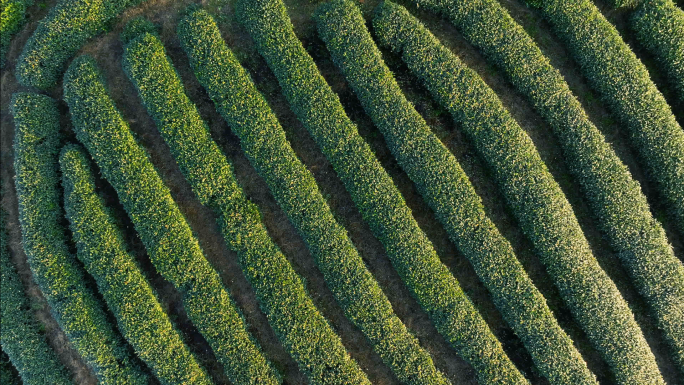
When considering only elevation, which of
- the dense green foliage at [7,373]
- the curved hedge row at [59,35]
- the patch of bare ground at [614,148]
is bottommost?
the patch of bare ground at [614,148]

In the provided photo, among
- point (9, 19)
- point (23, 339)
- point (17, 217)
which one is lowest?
point (23, 339)

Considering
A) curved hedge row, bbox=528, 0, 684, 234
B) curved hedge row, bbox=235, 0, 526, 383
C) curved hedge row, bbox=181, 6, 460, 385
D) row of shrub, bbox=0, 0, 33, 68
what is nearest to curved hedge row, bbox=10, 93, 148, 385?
row of shrub, bbox=0, 0, 33, 68

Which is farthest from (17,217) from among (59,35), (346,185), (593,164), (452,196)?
(593,164)

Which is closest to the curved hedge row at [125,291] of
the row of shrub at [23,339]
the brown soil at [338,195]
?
the brown soil at [338,195]

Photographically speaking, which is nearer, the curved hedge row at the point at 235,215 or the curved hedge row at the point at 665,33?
the curved hedge row at the point at 235,215

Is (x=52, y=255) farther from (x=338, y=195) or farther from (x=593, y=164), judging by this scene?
(x=593, y=164)

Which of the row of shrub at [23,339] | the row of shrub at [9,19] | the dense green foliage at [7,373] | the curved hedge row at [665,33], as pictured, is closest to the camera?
the curved hedge row at [665,33]

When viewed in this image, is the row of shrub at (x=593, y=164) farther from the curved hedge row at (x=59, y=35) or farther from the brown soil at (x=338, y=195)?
the curved hedge row at (x=59, y=35)
